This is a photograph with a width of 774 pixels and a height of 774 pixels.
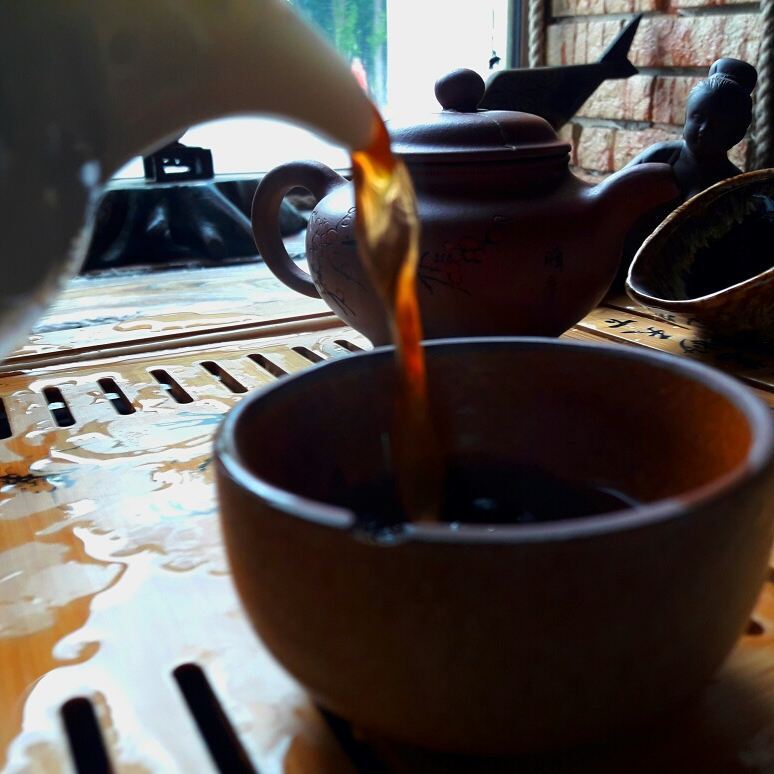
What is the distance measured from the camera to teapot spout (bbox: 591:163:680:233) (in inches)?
25.8

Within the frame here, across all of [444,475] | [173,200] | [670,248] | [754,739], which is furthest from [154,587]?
[173,200]

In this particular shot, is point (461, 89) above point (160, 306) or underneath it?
above

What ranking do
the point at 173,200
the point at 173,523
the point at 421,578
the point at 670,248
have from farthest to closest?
the point at 173,200 → the point at 670,248 → the point at 173,523 → the point at 421,578

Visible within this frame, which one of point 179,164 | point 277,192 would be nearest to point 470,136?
point 277,192

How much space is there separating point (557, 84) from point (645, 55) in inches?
5.5

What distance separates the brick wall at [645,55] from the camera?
102 centimetres

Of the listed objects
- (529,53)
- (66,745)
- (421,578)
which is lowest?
(66,745)

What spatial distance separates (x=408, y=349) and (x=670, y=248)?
48 centimetres

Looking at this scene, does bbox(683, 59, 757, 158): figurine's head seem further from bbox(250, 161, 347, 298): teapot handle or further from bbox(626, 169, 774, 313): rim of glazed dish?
bbox(250, 161, 347, 298): teapot handle

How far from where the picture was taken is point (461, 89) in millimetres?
696

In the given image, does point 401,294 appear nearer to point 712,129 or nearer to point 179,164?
point 712,129

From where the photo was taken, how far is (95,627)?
0.39 metres

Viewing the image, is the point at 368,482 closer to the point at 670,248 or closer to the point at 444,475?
the point at 444,475

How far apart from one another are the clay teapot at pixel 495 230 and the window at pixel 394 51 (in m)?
0.78
